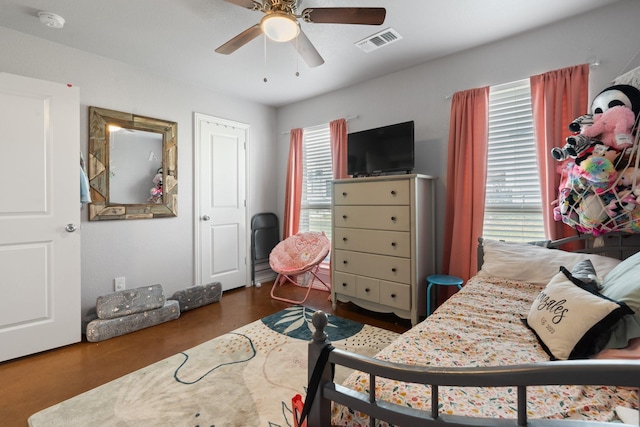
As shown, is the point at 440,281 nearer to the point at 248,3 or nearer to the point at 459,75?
the point at 459,75

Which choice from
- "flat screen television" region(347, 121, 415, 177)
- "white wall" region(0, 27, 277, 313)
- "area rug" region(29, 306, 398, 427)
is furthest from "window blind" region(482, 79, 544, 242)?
"white wall" region(0, 27, 277, 313)

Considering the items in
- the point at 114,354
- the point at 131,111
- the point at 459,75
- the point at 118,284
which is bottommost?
the point at 114,354

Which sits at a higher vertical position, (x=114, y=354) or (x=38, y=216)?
(x=38, y=216)

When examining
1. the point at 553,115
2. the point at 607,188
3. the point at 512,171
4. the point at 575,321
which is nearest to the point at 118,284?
the point at 575,321

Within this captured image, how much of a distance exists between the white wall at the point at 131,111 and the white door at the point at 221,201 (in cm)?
13

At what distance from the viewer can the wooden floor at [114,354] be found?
5.90 ft

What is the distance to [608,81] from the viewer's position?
2148 mm

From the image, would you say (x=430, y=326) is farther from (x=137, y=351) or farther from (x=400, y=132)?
(x=137, y=351)

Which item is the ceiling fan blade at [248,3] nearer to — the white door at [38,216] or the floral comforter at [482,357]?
the white door at [38,216]

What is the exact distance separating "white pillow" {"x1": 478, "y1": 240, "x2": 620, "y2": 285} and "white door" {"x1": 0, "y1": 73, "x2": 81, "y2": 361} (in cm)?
337

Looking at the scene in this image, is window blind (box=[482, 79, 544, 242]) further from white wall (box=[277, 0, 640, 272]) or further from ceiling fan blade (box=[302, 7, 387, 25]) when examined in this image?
ceiling fan blade (box=[302, 7, 387, 25])

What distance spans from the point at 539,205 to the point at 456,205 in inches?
25.3

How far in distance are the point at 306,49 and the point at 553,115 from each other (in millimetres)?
2020

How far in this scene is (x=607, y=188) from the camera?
5.85ft
